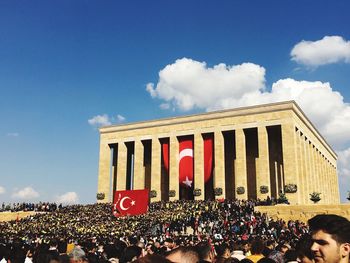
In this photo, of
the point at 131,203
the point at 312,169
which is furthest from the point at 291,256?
the point at 312,169

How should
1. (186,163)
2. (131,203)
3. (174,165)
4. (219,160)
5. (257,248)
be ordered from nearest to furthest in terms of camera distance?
(257,248) → (131,203) → (219,160) → (186,163) → (174,165)

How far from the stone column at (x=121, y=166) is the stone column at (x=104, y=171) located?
132 cm

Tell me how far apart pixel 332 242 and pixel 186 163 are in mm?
43666

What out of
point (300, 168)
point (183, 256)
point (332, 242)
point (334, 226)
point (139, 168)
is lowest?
point (183, 256)

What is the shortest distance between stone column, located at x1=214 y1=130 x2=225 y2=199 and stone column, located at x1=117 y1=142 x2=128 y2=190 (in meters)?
12.8

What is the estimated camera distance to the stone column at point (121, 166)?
5081 centimetres

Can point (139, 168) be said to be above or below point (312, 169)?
above

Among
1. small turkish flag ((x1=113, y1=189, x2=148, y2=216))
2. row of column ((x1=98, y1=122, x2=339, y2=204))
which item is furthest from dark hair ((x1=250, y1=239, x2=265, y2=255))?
row of column ((x1=98, y1=122, x2=339, y2=204))

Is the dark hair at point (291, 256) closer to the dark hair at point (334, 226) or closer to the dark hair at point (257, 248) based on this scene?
the dark hair at point (257, 248)

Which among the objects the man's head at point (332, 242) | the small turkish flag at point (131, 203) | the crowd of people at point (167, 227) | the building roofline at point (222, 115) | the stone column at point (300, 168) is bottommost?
the crowd of people at point (167, 227)

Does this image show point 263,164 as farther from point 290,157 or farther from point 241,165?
point 290,157

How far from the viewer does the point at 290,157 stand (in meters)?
40.8

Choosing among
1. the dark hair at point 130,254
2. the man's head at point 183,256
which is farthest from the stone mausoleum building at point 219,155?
the man's head at point 183,256

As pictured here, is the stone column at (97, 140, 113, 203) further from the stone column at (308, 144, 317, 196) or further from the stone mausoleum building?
the stone column at (308, 144, 317, 196)
